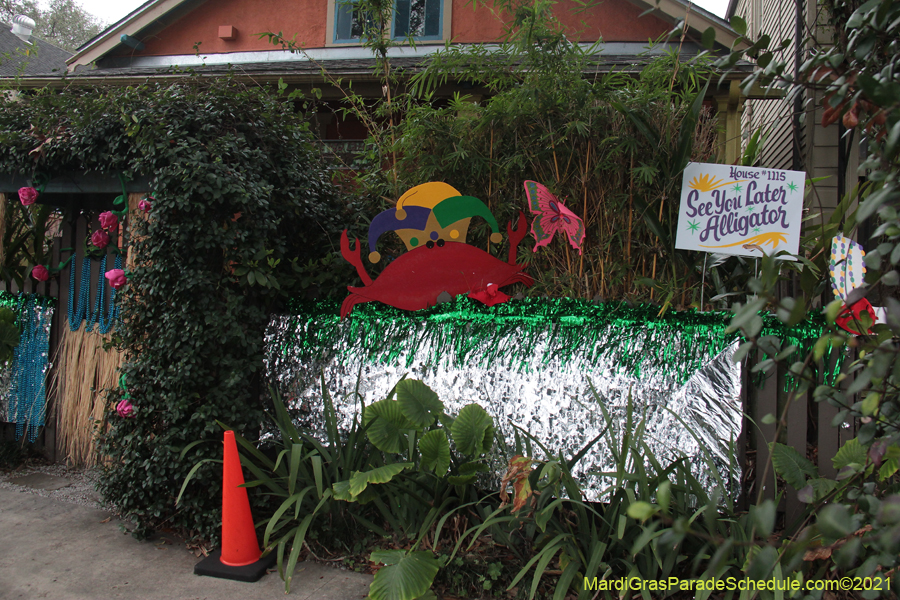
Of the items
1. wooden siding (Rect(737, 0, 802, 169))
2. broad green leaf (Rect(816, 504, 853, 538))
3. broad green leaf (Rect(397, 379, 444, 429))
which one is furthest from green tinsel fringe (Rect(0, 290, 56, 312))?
wooden siding (Rect(737, 0, 802, 169))

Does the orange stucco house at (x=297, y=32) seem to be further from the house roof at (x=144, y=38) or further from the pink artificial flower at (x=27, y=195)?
the pink artificial flower at (x=27, y=195)

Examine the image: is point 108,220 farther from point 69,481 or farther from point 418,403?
point 418,403

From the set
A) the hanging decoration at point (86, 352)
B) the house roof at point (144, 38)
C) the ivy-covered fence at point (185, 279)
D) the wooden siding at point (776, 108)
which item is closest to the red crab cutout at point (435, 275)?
the ivy-covered fence at point (185, 279)

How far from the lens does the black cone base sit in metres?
2.41

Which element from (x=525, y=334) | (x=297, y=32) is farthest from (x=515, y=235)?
(x=297, y=32)

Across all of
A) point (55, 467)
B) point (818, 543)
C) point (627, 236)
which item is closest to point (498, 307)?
point (627, 236)

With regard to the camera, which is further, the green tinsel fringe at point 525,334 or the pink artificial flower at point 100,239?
the pink artificial flower at point 100,239

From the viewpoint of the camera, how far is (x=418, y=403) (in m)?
2.47

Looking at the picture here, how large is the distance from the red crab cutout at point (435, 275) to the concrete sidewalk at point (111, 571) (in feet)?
4.14

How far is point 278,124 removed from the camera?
123 inches

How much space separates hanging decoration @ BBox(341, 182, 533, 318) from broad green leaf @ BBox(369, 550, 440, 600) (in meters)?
1.19

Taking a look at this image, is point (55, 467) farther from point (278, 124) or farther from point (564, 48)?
point (564, 48)

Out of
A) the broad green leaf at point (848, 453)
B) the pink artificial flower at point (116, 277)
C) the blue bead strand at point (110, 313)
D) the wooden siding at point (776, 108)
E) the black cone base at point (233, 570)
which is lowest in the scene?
the black cone base at point (233, 570)

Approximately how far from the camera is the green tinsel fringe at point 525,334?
2338mm
